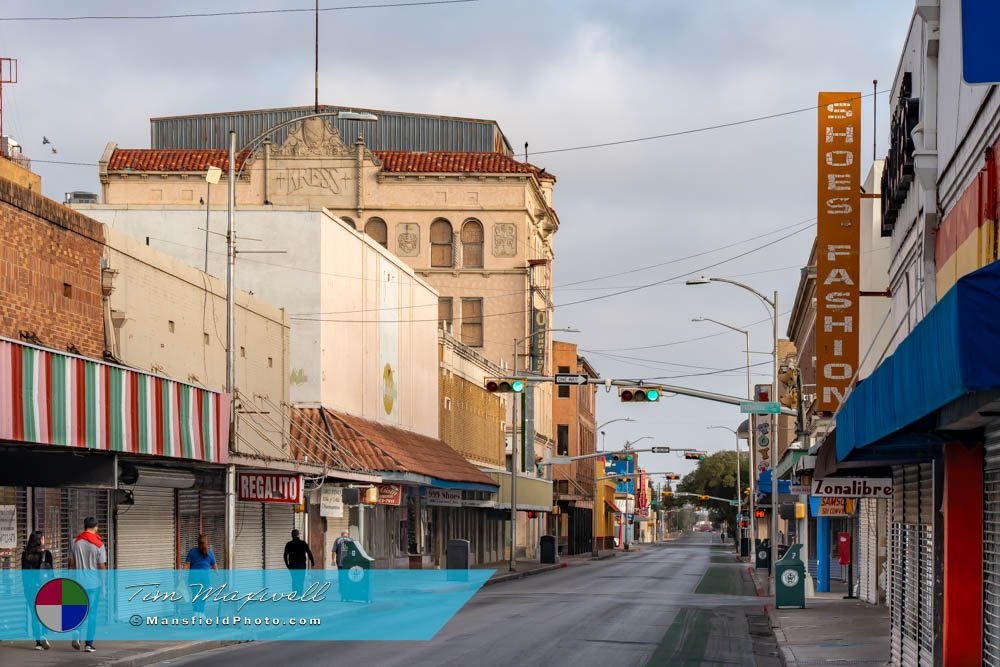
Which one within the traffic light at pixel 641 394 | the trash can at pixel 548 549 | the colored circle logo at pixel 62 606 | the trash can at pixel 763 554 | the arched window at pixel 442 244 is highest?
the arched window at pixel 442 244

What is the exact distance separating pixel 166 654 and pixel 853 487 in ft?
42.6

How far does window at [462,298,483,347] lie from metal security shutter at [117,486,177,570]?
4675cm

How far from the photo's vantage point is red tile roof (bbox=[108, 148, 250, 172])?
244 feet

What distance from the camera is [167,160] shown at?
2963 inches

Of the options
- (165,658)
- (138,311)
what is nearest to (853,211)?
(138,311)

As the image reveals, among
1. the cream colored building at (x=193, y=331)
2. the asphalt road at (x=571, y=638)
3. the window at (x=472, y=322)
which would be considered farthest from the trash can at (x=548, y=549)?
the cream colored building at (x=193, y=331)

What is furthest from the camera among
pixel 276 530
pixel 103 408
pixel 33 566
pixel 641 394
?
pixel 276 530

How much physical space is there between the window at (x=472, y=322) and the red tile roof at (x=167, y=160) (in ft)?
43.4

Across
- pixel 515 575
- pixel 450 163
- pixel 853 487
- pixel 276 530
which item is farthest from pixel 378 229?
pixel 853 487

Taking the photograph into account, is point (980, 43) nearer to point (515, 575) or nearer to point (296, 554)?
point (296, 554)

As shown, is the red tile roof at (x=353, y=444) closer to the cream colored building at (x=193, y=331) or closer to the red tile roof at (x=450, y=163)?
the cream colored building at (x=193, y=331)

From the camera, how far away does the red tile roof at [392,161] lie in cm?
7462

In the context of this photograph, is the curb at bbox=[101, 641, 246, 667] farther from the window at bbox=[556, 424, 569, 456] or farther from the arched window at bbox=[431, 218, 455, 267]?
the window at bbox=[556, 424, 569, 456]

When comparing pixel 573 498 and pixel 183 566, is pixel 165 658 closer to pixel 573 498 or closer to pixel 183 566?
pixel 183 566
